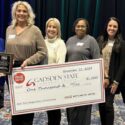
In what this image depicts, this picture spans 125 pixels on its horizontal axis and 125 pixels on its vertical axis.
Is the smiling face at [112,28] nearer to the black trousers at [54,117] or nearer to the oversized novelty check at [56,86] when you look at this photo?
the oversized novelty check at [56,86]

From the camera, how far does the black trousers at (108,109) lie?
336 centimetres

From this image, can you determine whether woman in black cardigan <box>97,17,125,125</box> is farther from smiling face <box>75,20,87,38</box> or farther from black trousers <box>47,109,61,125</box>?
black trousers <box>47,109,61,125</box>

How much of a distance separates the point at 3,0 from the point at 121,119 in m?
2.96

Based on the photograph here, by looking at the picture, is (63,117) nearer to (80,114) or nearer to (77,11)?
(80,114)

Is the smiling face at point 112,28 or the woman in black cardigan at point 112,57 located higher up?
the smiling face at point 112,28

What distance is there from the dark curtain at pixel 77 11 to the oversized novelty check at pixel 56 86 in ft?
8.14

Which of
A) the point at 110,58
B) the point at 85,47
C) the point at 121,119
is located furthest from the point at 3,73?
the point at 121,119

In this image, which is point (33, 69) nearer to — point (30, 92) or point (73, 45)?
point (30, 92)

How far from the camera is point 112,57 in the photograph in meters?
3.23

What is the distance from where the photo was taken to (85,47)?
10.4 ft

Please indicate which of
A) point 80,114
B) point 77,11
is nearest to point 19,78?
point 80,114

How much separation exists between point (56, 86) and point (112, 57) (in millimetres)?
610

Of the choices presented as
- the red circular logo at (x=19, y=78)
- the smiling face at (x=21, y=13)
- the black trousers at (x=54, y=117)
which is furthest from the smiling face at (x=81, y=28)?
the black trousers at (x=54, y=117)

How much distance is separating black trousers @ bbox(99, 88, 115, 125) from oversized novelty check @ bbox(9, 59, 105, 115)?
9cm
